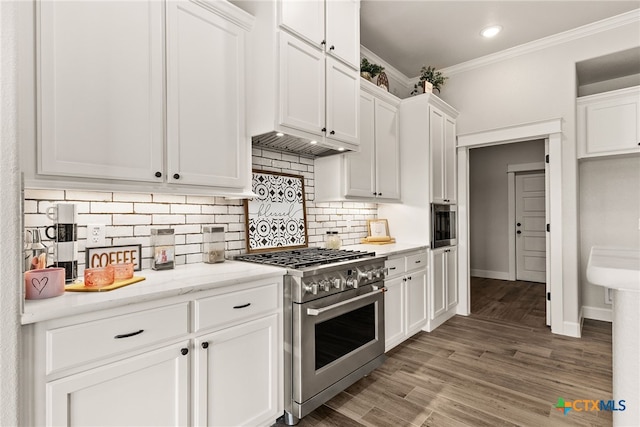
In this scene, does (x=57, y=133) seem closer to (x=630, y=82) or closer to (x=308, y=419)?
(x=308, y=419)

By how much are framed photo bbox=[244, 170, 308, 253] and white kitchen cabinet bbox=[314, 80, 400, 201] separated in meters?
0.27

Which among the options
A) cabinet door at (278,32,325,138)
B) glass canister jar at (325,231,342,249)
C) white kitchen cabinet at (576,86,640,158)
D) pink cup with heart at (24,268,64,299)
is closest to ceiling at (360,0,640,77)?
white kitchen cabinet at (576,86,640,158)

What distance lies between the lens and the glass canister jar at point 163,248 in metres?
1.89

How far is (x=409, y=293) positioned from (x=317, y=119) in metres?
1.89

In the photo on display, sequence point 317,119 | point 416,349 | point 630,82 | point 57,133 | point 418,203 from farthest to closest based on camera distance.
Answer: point 630,82, point 418,203, point 416,349, point 317,119, point 57,133

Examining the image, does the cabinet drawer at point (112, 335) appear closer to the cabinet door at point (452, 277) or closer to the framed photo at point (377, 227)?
the framed photo at point (377, 227)

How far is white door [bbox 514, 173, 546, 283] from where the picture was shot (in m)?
6.05

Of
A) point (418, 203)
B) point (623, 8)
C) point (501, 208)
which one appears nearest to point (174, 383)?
point (418, 203)

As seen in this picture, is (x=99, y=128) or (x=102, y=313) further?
(x=99, y=128)

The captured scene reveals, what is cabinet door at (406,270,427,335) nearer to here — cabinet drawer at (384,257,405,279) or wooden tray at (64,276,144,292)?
cabinet drawer at (384,257,405,279)

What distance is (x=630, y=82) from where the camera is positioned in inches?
154

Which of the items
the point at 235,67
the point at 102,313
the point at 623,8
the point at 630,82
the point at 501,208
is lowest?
the point at 102,313

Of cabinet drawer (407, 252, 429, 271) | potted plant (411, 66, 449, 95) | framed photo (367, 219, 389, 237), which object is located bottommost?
cabinet drawer (407, 252, 429, 271)

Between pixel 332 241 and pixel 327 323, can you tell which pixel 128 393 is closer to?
pixel 327 323
